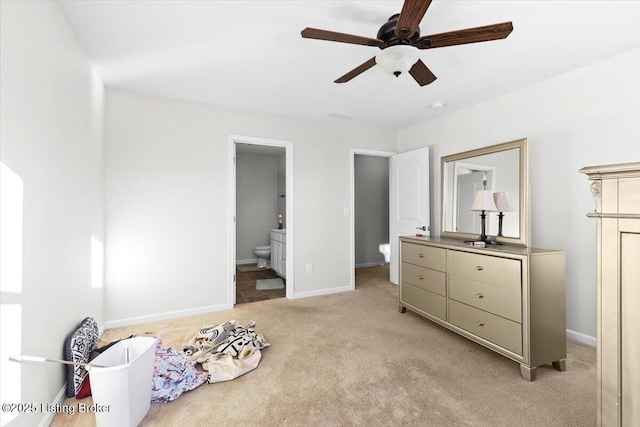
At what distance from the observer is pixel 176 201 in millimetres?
3287

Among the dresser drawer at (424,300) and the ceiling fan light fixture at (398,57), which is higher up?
the ceiling fan light fixture at (398,57)

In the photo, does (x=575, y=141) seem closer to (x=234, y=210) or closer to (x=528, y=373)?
(x=528, y=373)

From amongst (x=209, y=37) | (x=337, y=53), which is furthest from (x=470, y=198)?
(x=209, y=37)

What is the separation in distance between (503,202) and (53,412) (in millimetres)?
3713

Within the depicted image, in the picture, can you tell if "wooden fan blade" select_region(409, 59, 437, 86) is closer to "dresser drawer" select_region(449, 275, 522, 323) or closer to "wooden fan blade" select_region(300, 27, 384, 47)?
"wooden fan blade" select_region(300, 27, 384, 47)

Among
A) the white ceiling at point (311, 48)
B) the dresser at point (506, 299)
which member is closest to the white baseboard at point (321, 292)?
the dresser at point (506, 299)

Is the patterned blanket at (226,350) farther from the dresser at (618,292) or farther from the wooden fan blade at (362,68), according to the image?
the wooden fan blade at (362,68)

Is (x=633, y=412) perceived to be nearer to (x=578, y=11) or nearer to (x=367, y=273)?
(x=578, y=11)

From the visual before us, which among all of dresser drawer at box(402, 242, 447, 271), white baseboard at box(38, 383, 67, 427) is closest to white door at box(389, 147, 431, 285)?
dresser drawer at box(402, 242, 447, 271)

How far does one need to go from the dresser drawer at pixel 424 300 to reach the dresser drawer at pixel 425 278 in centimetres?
5

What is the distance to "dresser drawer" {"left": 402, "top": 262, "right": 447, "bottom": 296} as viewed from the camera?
281 cm

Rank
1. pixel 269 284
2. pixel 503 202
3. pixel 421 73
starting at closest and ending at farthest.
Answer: pixel 421 73, pixel 503 202, pixel 269 284

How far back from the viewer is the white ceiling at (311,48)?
6.02ft

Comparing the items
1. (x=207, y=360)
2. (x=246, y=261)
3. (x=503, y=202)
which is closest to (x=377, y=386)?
(x=207, y=360)
